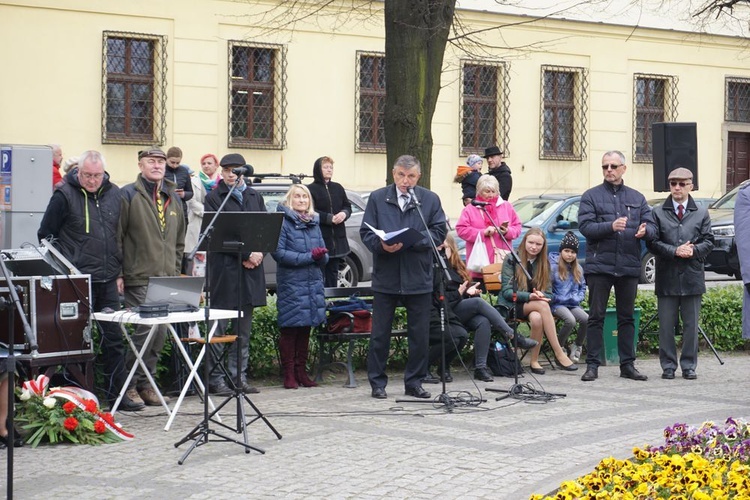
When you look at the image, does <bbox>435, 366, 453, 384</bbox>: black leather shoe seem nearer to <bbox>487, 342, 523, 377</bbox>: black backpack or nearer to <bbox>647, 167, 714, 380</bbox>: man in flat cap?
<bbox>487, 342, 523, 377</bbox>: black backpack

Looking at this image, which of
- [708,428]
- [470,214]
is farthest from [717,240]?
[708,428]

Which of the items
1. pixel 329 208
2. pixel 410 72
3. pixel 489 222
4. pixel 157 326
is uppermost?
pixel 410 72

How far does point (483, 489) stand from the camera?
7.38 metres

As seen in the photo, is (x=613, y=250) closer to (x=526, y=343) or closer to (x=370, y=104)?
(x=526, y=343)

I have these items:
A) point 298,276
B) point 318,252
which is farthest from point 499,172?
point 298,276

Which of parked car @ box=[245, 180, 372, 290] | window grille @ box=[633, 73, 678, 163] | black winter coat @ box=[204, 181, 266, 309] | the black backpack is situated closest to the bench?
black winter coat @ box=[204, 181, 266, 309]

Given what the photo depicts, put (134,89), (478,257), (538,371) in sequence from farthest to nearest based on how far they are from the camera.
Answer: (134,89) → (478,257) → (538,371)

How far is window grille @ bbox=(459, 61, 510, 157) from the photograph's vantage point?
27484 mm

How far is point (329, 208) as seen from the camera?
14.3m

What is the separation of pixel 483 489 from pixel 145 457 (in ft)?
7.56

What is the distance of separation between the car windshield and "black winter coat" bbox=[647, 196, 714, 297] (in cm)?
829

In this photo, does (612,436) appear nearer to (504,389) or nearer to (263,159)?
(504,389)

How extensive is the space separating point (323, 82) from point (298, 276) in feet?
47.7

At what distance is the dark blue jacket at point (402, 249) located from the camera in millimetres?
10945
